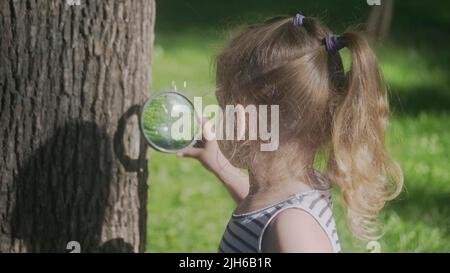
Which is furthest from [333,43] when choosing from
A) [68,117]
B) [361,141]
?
[68,117]

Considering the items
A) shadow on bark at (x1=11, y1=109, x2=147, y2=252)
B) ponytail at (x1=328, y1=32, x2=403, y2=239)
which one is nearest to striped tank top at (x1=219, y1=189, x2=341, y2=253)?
ponytail at (x1=328, y1=32, x2=403, y2=239)

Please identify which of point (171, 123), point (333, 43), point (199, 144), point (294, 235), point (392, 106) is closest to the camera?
point (294, 235)

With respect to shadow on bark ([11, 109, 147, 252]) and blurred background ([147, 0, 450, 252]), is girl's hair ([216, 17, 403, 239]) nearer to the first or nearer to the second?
blurred background ([147, 0, 450, 252])

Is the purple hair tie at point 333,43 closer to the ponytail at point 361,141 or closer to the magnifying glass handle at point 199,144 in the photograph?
the ponytail at point 361,141

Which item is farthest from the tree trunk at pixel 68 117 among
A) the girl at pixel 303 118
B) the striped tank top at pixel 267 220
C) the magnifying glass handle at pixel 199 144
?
the striped tank top at pixel 267 220

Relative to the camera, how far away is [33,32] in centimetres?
277

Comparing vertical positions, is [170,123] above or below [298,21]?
below

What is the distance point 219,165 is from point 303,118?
38 cm

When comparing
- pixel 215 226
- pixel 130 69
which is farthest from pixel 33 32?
pixel 215 226

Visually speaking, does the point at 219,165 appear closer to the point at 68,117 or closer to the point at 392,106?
the point at 68,117

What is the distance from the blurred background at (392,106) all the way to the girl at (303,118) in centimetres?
24

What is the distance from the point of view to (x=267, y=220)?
7.86 ft

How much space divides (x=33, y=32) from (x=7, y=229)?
0.62 meters

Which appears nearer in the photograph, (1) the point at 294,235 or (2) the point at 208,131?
(1) the point at 294,235
